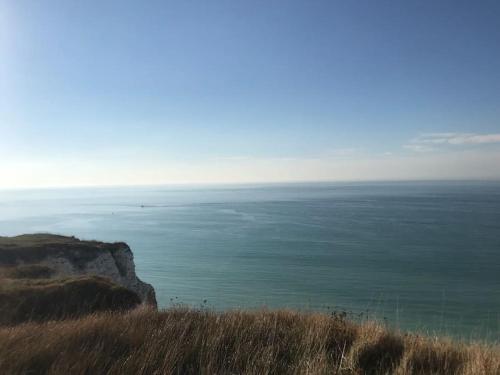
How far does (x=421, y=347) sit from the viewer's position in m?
6.04

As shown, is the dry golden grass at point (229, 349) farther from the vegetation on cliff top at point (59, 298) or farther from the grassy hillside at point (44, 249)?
the grassy hillside at point (44, 249)

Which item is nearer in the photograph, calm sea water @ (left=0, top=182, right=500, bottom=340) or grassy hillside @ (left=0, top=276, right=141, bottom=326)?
grassy hillside @ (left=0, top=276, right=141, bottom=326)

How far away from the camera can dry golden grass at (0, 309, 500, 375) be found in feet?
15.7

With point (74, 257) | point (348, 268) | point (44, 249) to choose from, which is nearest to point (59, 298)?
Answer: point (44, 249)

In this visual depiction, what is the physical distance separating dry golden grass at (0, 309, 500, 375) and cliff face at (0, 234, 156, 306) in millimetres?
24661

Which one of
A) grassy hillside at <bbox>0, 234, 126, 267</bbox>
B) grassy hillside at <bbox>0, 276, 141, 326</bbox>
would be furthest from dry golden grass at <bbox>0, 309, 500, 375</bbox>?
grassy hillside at <bbox>0, 234, 126, 267</bbox>

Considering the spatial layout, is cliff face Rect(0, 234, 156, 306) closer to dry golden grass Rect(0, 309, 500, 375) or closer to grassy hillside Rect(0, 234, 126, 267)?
grassy hillside Rect(0, 234, 126, 267)

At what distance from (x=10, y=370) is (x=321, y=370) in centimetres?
379

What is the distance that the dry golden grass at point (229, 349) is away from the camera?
15.7 feet

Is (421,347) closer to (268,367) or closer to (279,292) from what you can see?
(268,367)

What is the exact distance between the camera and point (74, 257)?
33.3m

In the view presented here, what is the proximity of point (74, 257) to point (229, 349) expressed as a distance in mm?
32066

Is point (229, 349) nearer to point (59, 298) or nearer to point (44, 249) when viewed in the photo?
point (59, 298)

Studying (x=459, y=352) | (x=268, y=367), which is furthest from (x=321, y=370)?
(x=459, y=352)
